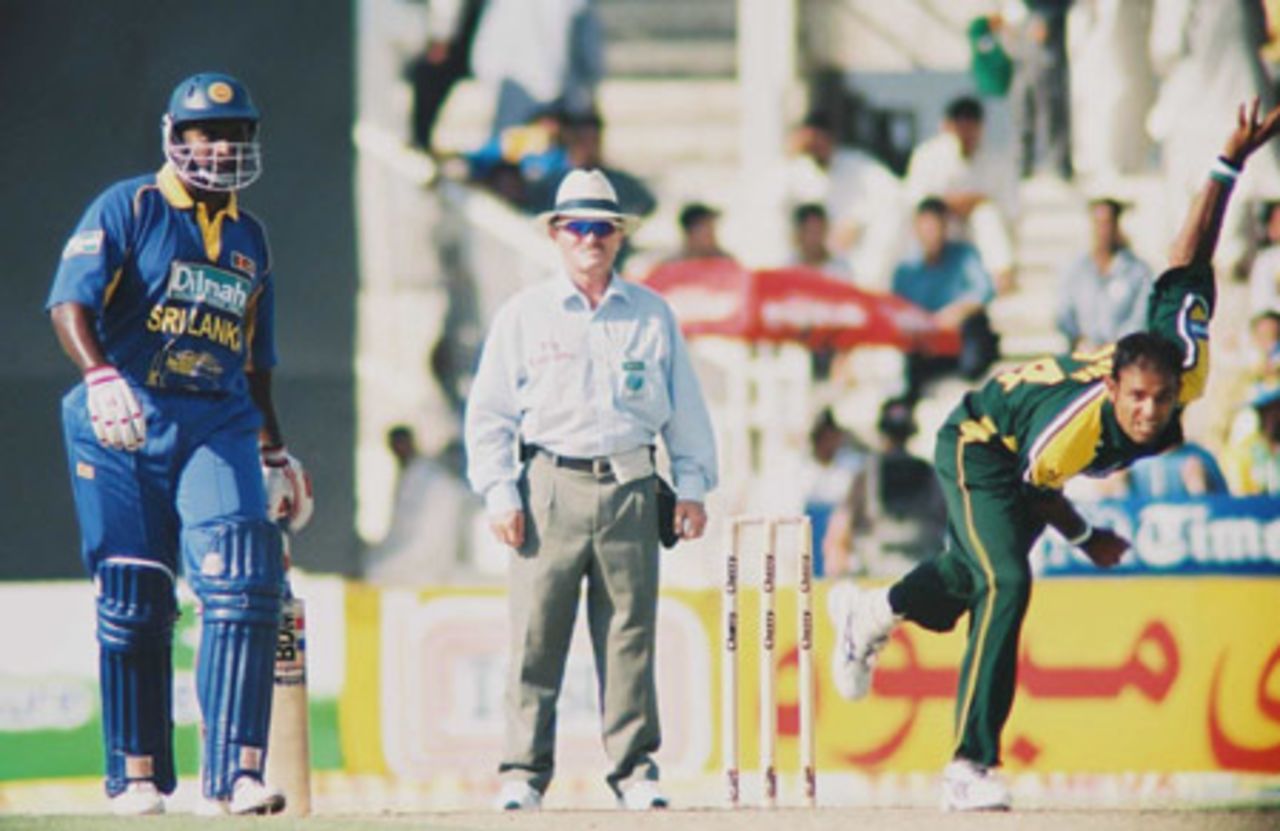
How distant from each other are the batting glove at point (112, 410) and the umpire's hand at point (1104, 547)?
3.19 metres

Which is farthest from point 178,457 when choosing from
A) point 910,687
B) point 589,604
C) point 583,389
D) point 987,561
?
point 910,687

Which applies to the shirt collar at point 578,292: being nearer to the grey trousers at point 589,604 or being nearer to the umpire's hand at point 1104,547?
the grey trousers at point 589,604

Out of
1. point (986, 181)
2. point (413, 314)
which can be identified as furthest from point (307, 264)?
point (986, 181)

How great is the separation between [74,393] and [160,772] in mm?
976

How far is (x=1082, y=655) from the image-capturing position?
1243cm

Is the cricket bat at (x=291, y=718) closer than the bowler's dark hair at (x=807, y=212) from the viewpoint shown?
Yes

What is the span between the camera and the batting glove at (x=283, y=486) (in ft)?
26.0

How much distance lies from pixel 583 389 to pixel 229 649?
1627 millimetres

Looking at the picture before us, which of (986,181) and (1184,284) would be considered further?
(986,181)

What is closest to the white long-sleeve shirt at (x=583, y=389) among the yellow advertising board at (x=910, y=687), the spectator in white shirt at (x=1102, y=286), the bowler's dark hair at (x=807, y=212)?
the yellow advertising board at (x=910, y=687)

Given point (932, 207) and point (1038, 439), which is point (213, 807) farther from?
point (932, 207)

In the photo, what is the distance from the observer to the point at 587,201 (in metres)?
8.53

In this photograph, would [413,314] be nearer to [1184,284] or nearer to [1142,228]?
[1142,228]

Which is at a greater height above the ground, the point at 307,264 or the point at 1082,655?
the point at 307,264
